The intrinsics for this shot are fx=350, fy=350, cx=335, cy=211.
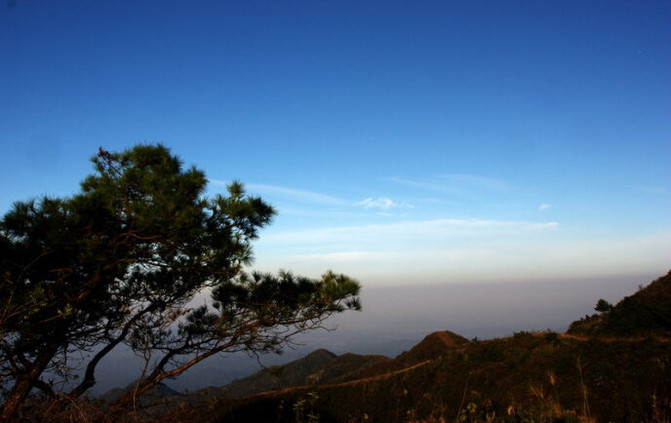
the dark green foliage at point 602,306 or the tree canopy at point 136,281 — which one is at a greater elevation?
the tree canopy at point 136,281

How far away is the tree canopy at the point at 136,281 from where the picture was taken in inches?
205

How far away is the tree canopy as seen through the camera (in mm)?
5199

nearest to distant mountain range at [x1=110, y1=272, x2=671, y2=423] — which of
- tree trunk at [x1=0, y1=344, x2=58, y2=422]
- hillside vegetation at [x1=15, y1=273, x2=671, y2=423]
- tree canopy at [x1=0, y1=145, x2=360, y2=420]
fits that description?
hillside vegetation at [x1=15, y1=273, x2=671, y2=423]

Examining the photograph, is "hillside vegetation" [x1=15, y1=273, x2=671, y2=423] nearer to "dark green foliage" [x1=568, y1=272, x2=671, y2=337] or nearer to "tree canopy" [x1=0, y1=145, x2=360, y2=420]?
"dark green foliage" [x1=568, y1=272, x2=671, y2=337]

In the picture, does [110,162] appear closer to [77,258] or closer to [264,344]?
[77,258]

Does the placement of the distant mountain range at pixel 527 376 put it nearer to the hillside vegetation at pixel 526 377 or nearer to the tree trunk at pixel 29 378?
the hillside vegetation at pixel 526 377

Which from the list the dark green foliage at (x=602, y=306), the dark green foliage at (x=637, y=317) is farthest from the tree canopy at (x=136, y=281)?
the dark green foliage at (x=602, y=306)

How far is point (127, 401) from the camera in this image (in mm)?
6027

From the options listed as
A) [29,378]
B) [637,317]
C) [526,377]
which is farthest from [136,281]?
Answer: [637,317]

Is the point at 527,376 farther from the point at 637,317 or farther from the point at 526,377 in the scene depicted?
the point at 637,317

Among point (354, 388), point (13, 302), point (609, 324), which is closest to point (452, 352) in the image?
point (354, 388)

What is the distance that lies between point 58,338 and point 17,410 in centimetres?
124

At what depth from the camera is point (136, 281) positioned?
291 inches

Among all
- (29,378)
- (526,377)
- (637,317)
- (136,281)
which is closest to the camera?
(29,378)
